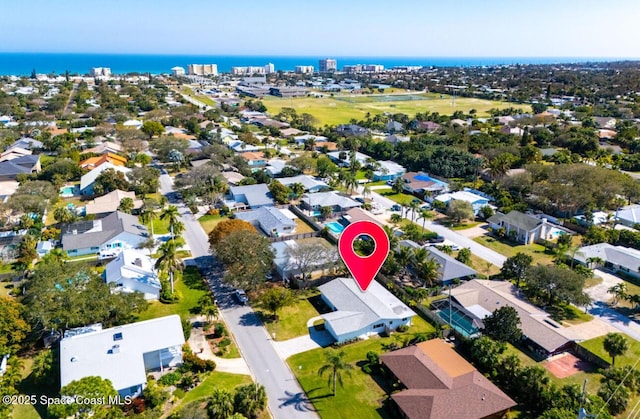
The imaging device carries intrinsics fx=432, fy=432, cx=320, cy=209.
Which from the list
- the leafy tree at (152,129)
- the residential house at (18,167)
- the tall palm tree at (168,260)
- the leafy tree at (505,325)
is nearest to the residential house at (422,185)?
the leafy tree at (505,325)

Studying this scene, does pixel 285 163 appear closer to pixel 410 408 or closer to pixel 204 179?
pixel 204 179

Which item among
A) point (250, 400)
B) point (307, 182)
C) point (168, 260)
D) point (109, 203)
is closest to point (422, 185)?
point (307, 182)

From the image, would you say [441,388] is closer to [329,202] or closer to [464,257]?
[464,257]

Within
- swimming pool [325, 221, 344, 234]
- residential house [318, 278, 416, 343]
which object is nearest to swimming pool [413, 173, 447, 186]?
swimming pool [325, 221, 344, 234]

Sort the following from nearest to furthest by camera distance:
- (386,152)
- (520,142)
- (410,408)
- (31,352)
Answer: (410,408), (31,352), (386,152), (520,142)

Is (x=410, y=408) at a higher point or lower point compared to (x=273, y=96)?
lower

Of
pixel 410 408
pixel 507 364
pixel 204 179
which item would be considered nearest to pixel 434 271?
pixel 507 364
